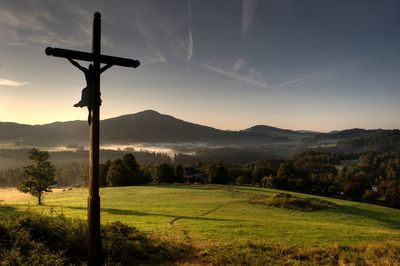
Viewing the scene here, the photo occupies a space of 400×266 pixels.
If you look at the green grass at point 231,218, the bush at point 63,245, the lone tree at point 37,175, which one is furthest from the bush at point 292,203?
the bush at point 63,245

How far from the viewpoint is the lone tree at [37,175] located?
67.5 meters

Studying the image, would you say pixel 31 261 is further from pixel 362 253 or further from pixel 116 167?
pixel 116 167

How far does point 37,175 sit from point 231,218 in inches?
1695

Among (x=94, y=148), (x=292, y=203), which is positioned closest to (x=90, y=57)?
(x=94, y=148)

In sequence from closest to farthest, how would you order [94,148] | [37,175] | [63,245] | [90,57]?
1. [94,148]
2. [90,57]
3. [63,245]
4. [37,175]

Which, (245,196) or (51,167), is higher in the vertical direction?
(51,167)

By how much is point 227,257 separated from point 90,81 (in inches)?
461

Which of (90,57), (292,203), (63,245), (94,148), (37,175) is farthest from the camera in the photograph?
(37,175)

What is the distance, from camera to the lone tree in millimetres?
67500

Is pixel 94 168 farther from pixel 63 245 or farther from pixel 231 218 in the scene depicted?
pixel 231 218

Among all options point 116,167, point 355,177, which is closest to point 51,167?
point 116,167

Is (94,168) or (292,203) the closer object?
(94,168)

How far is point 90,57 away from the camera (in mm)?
13070

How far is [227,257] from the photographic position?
18875 millimetres
